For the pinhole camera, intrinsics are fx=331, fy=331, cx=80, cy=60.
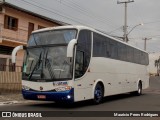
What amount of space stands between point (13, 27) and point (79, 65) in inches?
605

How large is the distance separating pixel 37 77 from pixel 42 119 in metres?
3.60

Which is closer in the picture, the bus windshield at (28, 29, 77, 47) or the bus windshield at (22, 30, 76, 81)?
the bus windshield at (22, 30, 76, 81)

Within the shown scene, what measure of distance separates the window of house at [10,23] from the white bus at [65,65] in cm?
1246

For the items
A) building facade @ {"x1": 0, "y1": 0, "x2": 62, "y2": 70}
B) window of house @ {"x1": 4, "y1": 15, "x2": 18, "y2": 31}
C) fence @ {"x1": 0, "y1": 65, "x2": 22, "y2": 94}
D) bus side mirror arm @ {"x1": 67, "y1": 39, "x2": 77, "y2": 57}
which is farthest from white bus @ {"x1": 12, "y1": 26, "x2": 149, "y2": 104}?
window of house @ {"x1": 4, "y1": 15, "x2": 18, "y2": 31}

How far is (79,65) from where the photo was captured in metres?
14.3

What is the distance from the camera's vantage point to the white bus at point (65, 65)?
13688 millimetres

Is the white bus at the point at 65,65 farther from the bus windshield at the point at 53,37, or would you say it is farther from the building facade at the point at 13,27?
the building facade at the point at 13,27

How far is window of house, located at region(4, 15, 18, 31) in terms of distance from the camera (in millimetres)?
27355

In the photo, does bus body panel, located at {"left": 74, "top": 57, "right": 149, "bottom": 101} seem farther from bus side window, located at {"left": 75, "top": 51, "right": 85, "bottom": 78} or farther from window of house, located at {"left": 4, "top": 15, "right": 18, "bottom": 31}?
window of house, located at {"left": 4, "top": 15, "right": 18, "bottom": 31}

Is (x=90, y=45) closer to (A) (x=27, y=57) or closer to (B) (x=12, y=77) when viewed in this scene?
(A) (x=27, y=57)

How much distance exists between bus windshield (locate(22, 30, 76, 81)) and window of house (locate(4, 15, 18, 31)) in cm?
1301

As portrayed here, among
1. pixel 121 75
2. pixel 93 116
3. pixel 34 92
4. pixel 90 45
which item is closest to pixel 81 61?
pixel 90 45

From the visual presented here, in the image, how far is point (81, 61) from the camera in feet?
47.6

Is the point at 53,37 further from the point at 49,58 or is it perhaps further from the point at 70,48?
the point at 70,48
